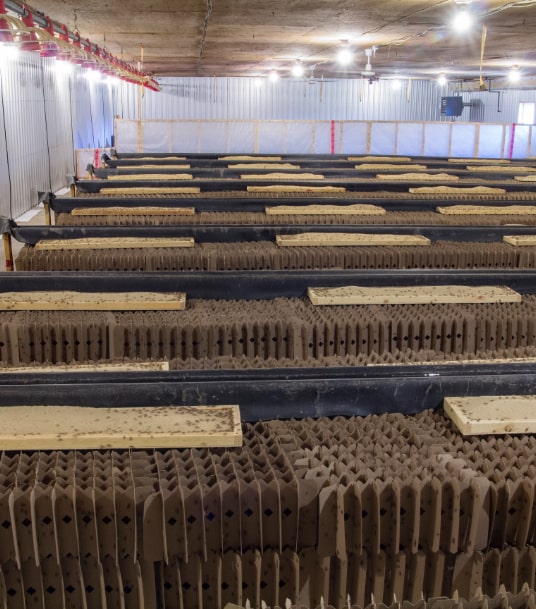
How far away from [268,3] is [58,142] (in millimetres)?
12731

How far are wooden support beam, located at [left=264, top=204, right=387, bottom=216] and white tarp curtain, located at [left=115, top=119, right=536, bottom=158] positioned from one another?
13406 mm

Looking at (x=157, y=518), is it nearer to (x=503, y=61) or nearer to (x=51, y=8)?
(x=51, y=8)

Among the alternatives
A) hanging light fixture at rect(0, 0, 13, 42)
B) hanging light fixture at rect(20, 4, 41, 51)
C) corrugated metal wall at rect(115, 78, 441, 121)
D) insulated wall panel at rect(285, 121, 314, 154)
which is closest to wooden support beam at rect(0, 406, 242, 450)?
hanging light fixture at rect(0, 0, 13, 42)

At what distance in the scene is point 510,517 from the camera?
101 inches

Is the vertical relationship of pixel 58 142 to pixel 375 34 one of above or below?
below

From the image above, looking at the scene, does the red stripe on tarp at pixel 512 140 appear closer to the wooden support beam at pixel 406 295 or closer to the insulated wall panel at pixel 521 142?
the insulated wall panel at pixel 521 142

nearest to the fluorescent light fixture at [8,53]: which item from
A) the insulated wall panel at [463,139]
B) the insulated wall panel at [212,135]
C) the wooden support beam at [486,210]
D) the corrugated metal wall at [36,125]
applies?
the corrugated metal wall at [36,125]

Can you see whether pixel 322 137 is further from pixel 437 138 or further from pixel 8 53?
pixel 8 53

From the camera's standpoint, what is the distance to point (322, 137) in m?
21.5

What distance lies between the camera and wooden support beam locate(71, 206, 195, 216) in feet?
26.9

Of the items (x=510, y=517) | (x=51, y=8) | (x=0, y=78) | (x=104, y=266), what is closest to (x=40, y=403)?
(x=510, y=517)

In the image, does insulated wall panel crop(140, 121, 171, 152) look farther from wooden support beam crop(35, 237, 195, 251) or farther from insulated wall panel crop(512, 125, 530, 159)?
wooden support beam crop(35, 237, 195, 251)

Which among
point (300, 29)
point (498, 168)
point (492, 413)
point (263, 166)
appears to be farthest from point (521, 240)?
point (263, 166)

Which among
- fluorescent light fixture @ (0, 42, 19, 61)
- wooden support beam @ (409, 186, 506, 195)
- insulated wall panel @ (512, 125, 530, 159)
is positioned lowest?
wooden support beam @ (409, 186, 506, 195)
